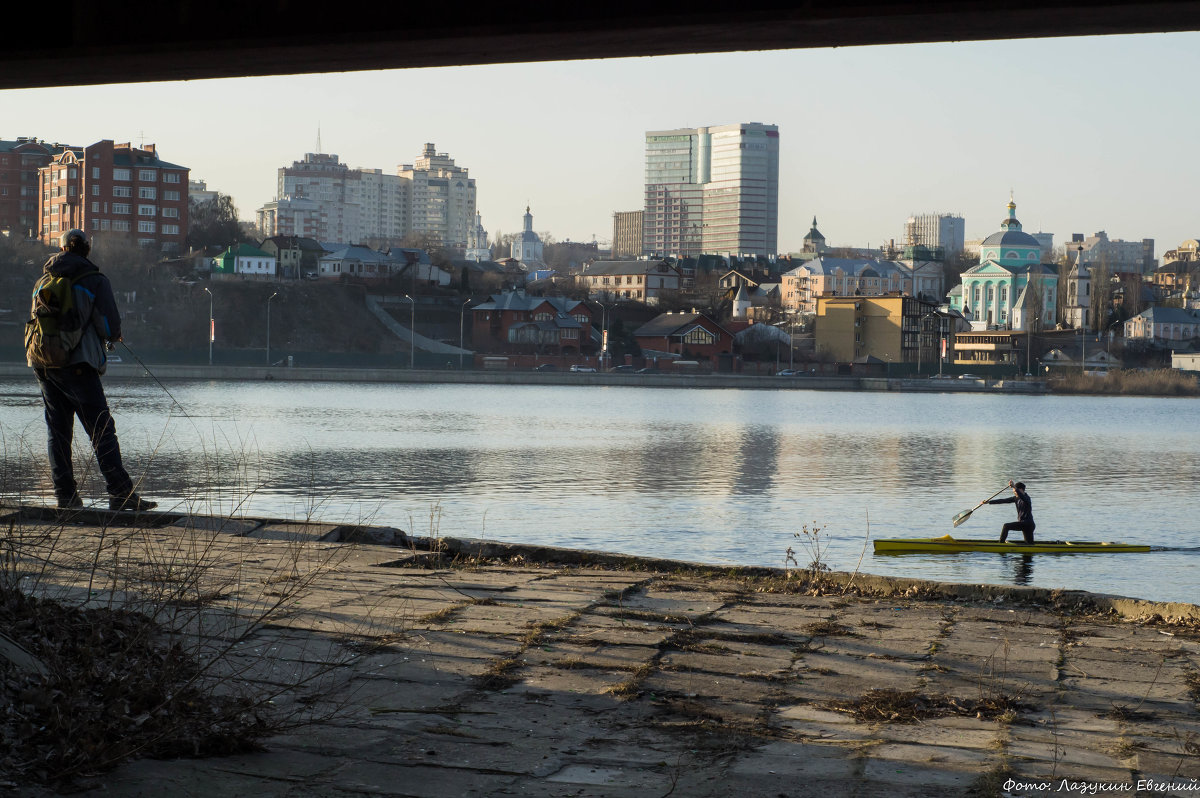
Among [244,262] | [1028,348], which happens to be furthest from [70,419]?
[1028,348]

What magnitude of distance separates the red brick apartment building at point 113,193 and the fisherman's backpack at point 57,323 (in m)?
110

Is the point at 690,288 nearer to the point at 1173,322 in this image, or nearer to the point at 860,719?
the point at 1173,322

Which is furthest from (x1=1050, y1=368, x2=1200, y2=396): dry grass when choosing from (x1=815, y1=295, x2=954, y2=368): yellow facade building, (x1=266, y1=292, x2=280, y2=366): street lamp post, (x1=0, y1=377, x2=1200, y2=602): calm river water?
(x1=266, y1=292, x2=280, y2=366): street lamp post

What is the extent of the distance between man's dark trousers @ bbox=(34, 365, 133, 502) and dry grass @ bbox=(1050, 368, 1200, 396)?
104 metres

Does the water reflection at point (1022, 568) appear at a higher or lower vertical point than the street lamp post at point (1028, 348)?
lower

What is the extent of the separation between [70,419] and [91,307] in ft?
2.65

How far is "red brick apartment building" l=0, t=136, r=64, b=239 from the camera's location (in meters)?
124

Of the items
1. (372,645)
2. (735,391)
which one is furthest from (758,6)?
(735,391)

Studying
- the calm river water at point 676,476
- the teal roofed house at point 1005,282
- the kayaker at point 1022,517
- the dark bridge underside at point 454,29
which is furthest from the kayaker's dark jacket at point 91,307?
the teal roofed house at point 1005,282

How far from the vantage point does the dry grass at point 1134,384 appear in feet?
340

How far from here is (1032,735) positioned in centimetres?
426

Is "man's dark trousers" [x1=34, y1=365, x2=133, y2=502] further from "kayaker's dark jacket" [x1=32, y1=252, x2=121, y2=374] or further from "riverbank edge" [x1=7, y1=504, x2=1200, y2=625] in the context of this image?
"riverbank edge" [x1=7, y1=504, x2=1200, y2=625]

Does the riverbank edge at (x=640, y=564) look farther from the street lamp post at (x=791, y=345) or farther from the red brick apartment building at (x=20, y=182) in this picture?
the red brick apartment building at (x=20, y=182)

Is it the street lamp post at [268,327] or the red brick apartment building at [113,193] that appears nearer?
the street lamp post at [268,327]
